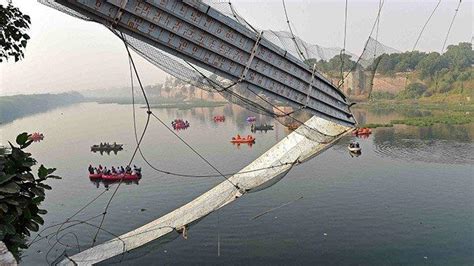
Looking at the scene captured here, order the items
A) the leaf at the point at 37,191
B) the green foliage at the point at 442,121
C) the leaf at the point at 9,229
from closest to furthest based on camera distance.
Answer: the leaf at the point at 9,229 < the leaf at the point at 37,191 < the green foliage at the point at 442,121

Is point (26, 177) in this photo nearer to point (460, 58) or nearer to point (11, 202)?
point (11, 202)

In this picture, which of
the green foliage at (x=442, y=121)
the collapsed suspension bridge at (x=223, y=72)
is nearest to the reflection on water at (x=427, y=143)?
the green foliage at (x=442, y=121)

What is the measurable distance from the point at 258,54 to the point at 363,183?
15.9 meters

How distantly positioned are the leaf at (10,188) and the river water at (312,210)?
503 cm

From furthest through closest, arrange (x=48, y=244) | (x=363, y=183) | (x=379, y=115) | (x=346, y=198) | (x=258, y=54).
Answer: (x=379, y=115), (x=363, y=183), (x=346, y=198), (x=48, y=244), (x=258, y=54)

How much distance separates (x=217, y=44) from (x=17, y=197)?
510cm

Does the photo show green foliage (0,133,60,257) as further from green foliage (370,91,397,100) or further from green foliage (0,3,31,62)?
green foliage (370,91,397,100)

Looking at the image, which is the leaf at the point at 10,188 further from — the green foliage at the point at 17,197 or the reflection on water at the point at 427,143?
the reflection on water at the point at 427,143

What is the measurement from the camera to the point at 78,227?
57.9 feet

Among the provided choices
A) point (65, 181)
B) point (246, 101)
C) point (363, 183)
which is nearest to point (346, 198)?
point (363, 183)

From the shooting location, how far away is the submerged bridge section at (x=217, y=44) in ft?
25.9

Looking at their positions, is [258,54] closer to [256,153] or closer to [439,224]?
[439,224]

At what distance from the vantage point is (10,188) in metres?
6.66

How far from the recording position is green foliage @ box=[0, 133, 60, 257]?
6613 mm
